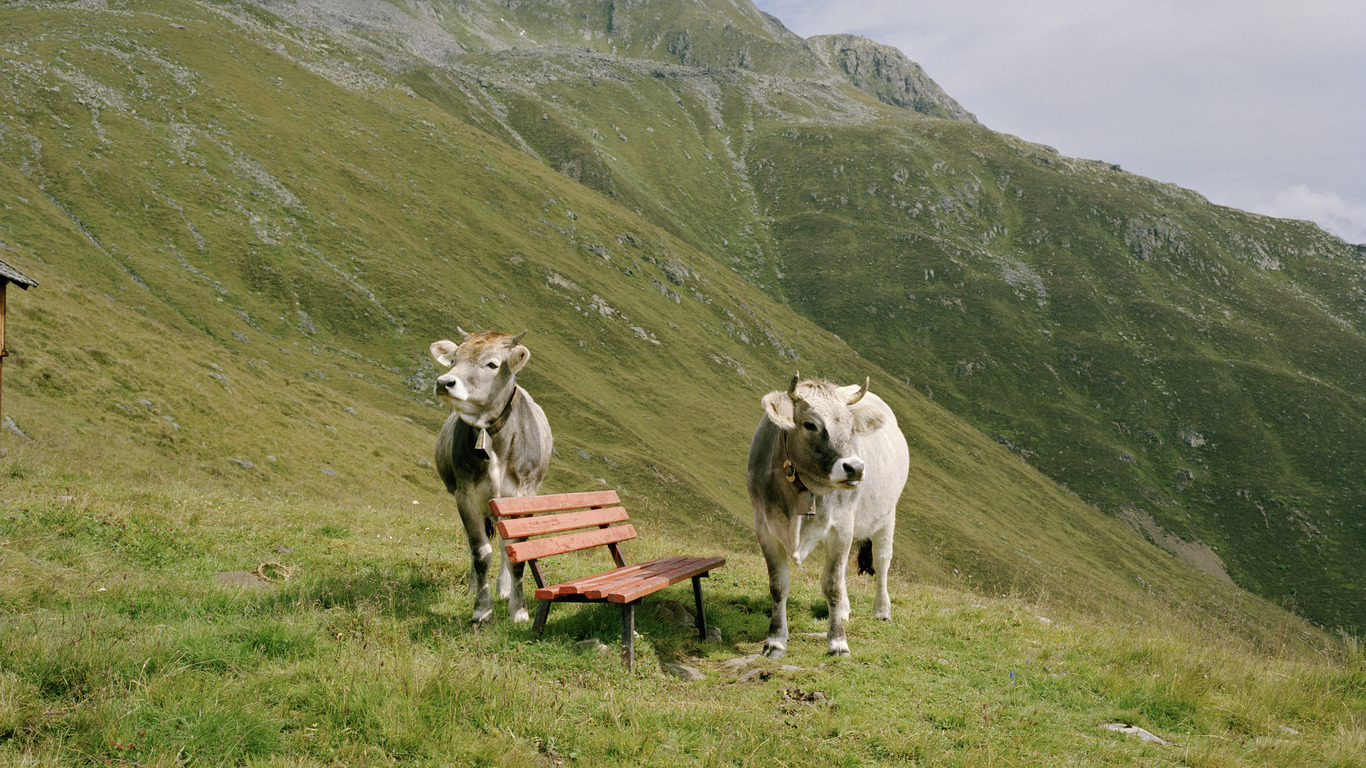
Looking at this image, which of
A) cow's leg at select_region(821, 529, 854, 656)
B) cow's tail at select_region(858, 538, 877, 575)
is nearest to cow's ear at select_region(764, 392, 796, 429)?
cow's leg at select_region(821, 529, 854, 656)

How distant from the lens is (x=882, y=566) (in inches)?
466

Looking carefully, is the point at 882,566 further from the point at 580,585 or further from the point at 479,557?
the point at 479,557

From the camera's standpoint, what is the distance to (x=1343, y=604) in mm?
90438

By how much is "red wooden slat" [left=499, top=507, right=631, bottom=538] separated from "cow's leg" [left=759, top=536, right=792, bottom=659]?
2462 millimetres

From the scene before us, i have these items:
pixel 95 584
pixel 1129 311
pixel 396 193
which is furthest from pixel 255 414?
pixel 1129 311

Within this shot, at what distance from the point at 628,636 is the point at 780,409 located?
3.11 m

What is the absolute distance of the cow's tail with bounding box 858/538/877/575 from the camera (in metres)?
12.3

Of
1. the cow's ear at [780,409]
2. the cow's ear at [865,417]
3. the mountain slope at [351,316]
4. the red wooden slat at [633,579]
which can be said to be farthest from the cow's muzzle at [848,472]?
the mountain slope at [351,316]

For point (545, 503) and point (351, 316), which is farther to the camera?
point (351, 316)

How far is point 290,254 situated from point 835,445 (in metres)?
65.7

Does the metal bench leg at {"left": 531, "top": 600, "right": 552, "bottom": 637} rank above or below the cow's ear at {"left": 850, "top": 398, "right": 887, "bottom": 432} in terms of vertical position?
below

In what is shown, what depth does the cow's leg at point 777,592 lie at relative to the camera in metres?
8.96

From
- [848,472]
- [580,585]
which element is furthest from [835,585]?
[580,585]

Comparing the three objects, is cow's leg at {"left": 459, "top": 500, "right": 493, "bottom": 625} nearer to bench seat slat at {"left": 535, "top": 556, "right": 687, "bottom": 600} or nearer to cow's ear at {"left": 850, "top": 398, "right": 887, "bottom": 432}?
bench seat slat at {"left": 535, "top": 556, "right": 687, "bottom": 600}
